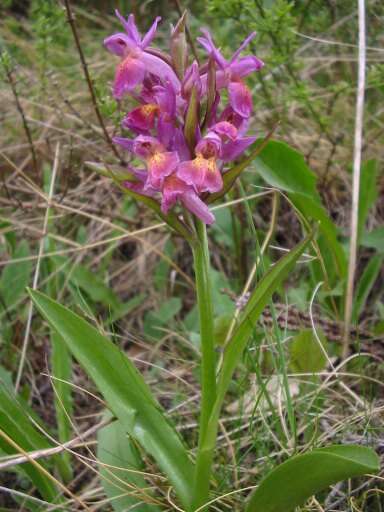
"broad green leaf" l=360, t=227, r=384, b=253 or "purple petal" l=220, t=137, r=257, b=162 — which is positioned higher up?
"purple petal" l=220, t=137, r=257, b=162

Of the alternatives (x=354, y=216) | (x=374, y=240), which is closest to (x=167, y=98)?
(x=354, y=216)

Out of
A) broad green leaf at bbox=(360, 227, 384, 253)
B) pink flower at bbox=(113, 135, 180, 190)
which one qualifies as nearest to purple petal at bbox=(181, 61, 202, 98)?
pink flower at bbox=(113, 135, 180, 190)

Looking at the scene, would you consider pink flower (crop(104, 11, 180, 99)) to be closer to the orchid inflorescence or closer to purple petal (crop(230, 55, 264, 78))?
the orchid inflorescence

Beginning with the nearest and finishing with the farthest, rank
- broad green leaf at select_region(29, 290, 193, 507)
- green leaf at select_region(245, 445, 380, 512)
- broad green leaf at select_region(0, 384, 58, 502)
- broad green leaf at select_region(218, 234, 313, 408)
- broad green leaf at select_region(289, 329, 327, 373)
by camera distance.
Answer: green leaf at select_region(245, 445, 380, 512) < broad green leaf at select_region(218, 234, 313, 408) < broad green leaf at select_region(29, 290, 193, 507) < broad green leaf at select_region(0, 384, 58, 502) < broad green leaf at select_region(289, 329, 327, 373)

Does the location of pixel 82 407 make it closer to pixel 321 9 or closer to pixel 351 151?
pixel 351 151

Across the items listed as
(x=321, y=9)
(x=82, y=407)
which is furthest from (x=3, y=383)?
(x=321, y=9)

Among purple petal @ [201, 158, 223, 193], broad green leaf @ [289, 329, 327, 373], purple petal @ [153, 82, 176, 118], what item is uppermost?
purple petal @ [153, 82, 176, 118]
